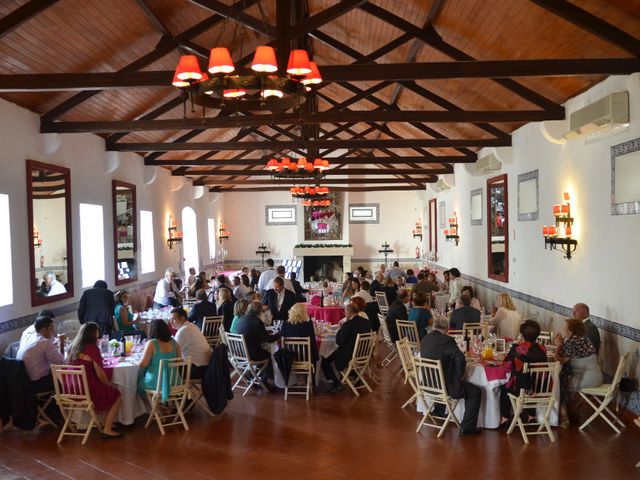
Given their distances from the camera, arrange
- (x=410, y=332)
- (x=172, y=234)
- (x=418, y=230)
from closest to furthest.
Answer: (x=410, y=332) < (x=172, y=234) < (x=418, y=230)

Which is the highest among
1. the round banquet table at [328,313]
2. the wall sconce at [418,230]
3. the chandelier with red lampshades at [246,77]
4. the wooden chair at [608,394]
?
the chandelier with red lampshades at [246,77]

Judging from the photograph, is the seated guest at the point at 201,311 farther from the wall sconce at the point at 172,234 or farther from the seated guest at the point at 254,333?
the wall sconce at the point at 172,234

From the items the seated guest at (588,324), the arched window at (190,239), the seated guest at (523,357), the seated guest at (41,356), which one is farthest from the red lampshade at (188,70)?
the arched window at (190,239)

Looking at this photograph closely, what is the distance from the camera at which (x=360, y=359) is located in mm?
8164

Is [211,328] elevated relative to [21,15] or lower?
lower

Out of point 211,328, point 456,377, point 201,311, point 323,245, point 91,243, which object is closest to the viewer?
point 456,377

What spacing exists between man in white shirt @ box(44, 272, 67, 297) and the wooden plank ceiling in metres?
2.14

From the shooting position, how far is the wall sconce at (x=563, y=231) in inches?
334

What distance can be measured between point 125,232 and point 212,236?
9.45m

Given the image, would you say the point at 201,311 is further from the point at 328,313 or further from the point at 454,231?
the point at 454,231

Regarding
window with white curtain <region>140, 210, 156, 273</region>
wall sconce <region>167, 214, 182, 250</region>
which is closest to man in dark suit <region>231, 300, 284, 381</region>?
window with white curtain <region>140, 210, 156, 273</region>

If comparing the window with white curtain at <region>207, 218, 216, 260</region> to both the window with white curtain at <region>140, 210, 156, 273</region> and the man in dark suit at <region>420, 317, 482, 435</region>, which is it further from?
the man in dark suit at <region>420, 317, 482, 435</region>

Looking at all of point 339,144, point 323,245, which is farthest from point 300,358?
point 323,245

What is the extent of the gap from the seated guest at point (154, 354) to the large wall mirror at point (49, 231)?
2873mm
